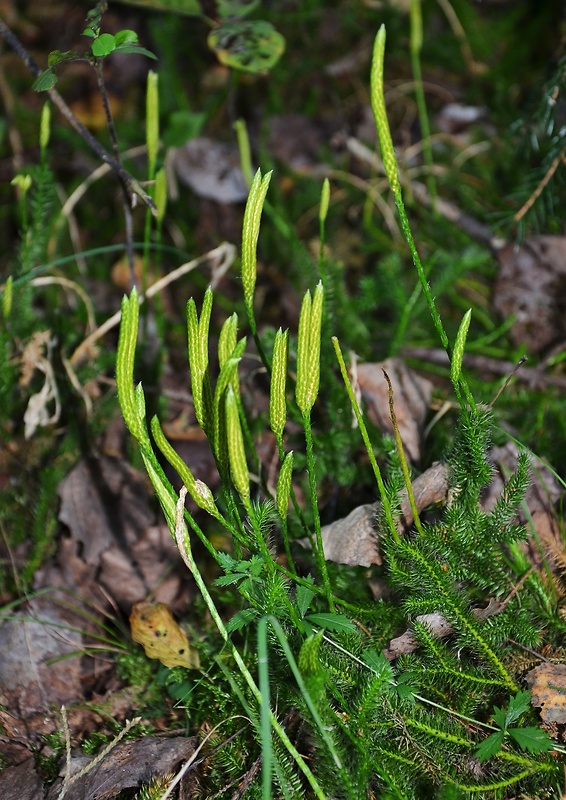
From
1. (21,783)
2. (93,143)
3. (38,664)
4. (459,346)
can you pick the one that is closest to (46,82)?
(93,143)

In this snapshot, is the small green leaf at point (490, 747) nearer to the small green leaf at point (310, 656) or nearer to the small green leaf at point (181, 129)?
the small green leaf at point (310, 656)

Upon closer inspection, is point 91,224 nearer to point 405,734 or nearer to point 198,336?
point 198,336

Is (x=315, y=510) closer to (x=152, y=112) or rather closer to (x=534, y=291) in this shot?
(x=152, y=112)

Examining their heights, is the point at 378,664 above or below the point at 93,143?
below

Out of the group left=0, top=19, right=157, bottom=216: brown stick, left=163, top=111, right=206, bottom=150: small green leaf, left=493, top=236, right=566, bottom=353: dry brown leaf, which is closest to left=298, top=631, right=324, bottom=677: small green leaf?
left=0, top=19, right=157, bottom=216: brown stick

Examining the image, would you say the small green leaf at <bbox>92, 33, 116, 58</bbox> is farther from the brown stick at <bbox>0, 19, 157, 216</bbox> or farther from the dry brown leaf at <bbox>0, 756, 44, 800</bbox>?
the dry brown leaf at <bbox>0, 756, 44, 800</bbox>

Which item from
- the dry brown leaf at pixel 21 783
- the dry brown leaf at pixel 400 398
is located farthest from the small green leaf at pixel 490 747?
the dry brown leaf at pixel 21 783
